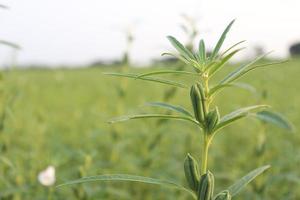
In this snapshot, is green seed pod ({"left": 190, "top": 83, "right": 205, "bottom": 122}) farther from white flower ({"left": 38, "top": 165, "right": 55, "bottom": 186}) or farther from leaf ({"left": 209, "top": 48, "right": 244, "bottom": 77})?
white flower ({"left": 38, "top": 165, "right": 55, "bottom": 186})

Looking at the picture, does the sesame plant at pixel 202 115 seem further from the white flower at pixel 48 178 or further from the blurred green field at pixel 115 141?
the white flower at pixel 48 178

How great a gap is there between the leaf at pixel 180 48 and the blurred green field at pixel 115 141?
120mm

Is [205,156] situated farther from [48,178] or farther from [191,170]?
[48,178]

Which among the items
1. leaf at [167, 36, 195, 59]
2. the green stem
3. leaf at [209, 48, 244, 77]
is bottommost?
the green stem

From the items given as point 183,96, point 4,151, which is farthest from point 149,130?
point 183,96

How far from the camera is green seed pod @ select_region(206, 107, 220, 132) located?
0.73 metres

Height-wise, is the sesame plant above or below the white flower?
above

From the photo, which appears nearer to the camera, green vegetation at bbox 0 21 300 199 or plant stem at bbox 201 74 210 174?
plant stem at bbox 201 74 210 174

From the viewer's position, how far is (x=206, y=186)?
0.71 metres

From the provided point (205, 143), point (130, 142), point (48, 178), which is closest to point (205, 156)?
point (205, 143)

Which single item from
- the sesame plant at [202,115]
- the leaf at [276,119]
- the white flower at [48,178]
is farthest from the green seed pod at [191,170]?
the white flower at [48,178]

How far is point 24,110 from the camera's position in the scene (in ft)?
15.8

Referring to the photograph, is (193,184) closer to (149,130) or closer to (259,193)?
(259,193)

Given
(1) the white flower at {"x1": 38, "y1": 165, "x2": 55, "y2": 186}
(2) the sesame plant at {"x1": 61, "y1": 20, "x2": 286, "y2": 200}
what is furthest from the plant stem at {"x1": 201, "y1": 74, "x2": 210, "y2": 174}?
(1) the white flower at {"x1": 38, "y1": 165, "x2": 55, "y2": 186}
